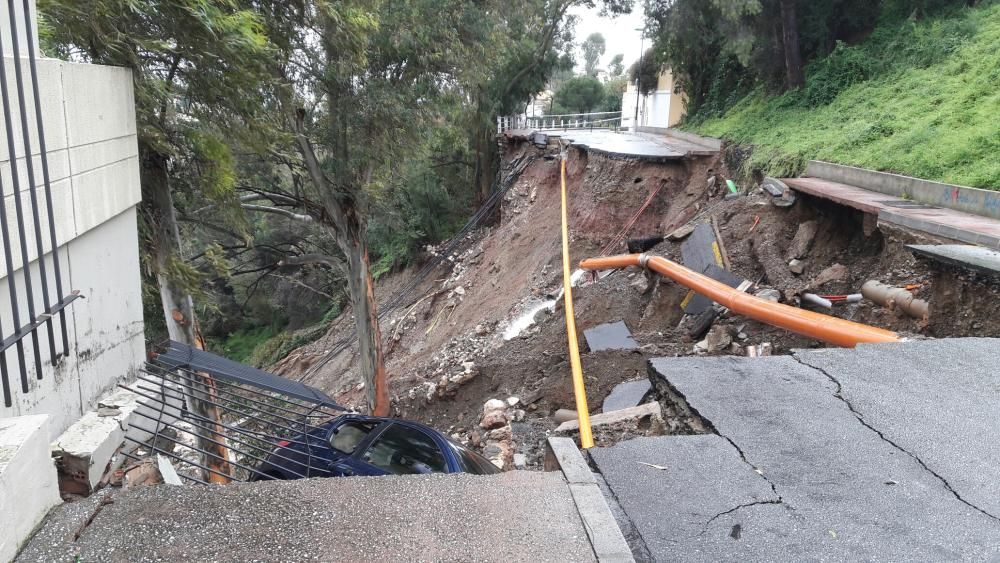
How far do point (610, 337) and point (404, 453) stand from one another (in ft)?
15.0

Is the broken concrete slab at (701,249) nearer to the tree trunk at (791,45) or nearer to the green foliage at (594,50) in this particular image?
the tree trunk at (791,45)

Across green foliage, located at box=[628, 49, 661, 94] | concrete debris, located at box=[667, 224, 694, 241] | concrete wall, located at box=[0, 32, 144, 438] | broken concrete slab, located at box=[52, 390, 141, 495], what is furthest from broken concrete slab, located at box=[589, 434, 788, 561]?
green foliage, located at box=[628, 49, 661, 94]

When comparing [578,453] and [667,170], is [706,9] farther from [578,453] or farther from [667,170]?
[578,453]

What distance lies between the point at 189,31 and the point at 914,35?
52.3 feet

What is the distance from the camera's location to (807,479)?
3.17 meters

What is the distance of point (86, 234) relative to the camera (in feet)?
12.8

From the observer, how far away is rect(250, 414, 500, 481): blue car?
5.48 m

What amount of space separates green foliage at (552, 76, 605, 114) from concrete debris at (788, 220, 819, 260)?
135ft

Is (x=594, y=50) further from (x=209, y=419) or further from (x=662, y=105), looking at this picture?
(x=209, y=419)

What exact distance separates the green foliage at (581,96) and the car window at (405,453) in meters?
45.3

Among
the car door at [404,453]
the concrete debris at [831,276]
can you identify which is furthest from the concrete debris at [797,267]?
the car door at [404,453]

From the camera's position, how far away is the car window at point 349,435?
605 cm

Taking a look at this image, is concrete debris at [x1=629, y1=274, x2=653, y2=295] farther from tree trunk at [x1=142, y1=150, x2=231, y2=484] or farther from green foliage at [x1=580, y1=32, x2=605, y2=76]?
green foliage at [x1=580, y1=32, x2=605, y2=76]

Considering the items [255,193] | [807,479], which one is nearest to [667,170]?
[255,193]
